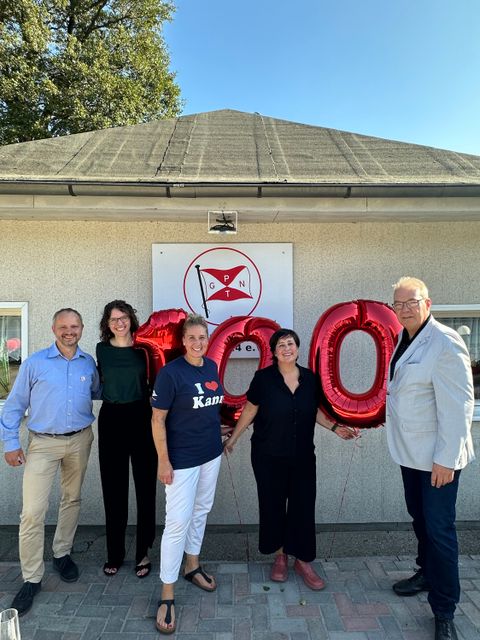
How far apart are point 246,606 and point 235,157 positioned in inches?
145

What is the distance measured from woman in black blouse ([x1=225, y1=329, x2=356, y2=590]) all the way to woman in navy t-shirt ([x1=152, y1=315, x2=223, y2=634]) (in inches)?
14.9

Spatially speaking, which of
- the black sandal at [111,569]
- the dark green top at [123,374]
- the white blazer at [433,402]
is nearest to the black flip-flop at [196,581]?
the black sandal at [111,569]

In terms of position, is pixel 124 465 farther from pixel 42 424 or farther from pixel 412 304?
pixel 412 304

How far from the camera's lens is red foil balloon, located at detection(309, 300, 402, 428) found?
9.98 ft

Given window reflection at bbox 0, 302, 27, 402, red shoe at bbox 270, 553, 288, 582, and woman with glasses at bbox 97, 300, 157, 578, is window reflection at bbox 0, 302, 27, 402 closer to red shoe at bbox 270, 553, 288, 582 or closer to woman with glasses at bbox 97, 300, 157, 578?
woman with glasses at bbox 97, 300, 157, 578

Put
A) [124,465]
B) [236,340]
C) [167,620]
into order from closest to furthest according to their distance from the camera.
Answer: [167,620]
[124,465]
[236,340]

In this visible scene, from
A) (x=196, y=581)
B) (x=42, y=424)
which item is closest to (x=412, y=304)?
(x=196, y=581)

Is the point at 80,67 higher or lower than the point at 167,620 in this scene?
higher

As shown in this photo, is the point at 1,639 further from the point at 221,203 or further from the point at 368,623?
the point at 221,203

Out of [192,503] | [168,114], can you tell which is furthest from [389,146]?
[168,114]

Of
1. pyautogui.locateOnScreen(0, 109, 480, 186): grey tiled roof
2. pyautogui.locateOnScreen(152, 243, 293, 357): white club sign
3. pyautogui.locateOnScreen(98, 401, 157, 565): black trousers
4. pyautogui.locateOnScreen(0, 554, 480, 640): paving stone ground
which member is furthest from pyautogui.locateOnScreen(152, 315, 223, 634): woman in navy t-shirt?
pyautogui.locateOnScreen(0, 109, 480, 186): grey tiled roof

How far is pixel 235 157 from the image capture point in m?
4.16

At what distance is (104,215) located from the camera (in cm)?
370

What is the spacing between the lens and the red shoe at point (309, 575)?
304 centimetres
